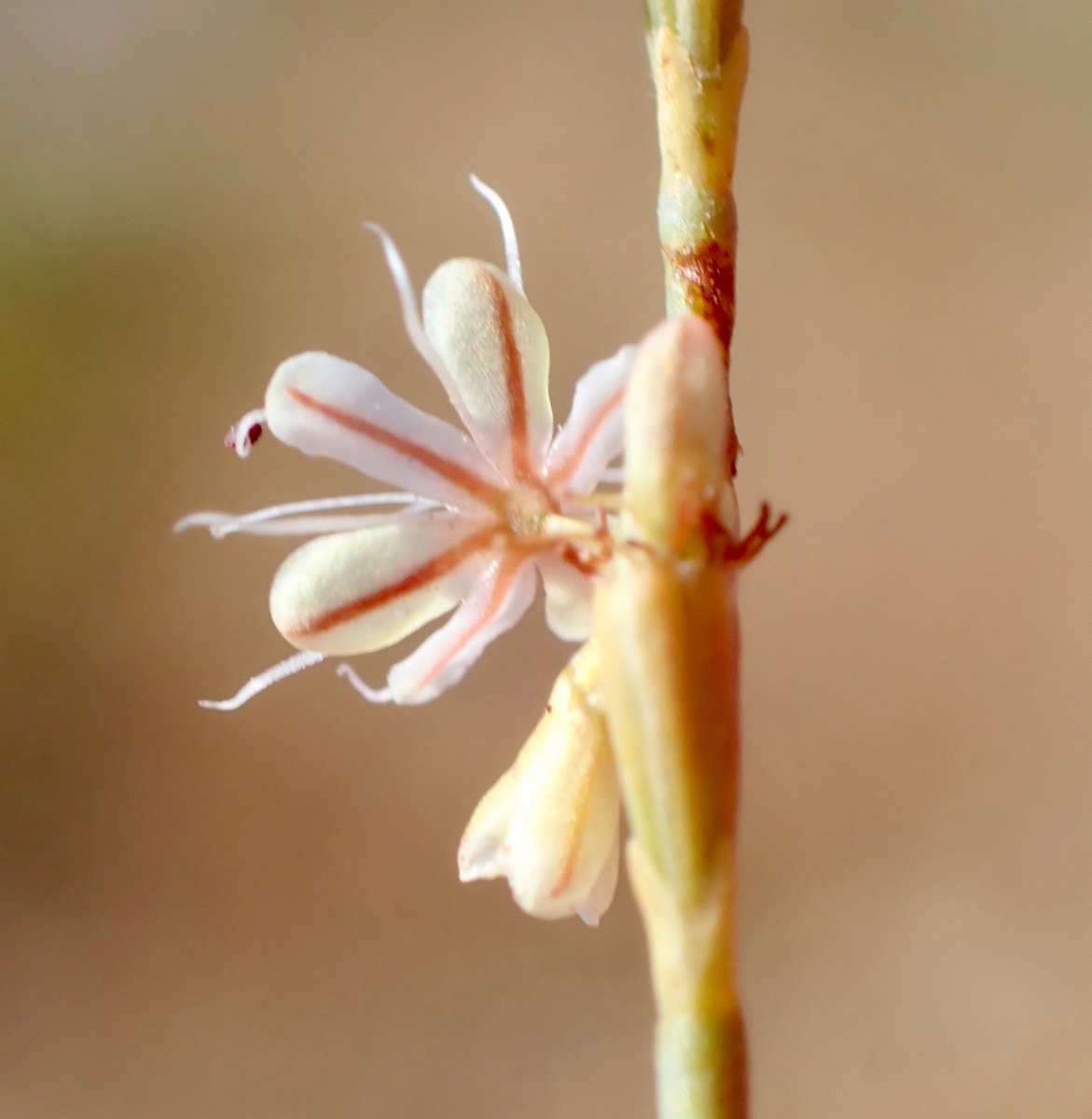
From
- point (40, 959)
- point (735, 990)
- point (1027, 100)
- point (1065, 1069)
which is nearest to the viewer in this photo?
point (735, 990)

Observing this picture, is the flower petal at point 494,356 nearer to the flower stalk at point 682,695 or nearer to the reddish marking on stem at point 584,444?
the reddish marking on stem at point 584,444

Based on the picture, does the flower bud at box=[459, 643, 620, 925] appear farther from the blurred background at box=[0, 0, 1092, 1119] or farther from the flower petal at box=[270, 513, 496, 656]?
the blurred background at box=[0, 0, 1092, 1119]

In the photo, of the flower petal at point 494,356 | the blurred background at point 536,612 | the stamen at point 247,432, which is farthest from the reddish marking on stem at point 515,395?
the blurred background at point 536,612

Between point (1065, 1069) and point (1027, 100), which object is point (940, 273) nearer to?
point (1027, 100)

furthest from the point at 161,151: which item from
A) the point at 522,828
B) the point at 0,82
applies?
the point at 522,828

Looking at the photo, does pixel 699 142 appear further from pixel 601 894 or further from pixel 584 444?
pixel 601 894

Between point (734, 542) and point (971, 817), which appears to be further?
point (971, 817)

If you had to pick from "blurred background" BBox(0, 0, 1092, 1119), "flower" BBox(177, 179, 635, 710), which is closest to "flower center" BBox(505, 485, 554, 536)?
"flower" BBox(177, 179, 635, 710)
